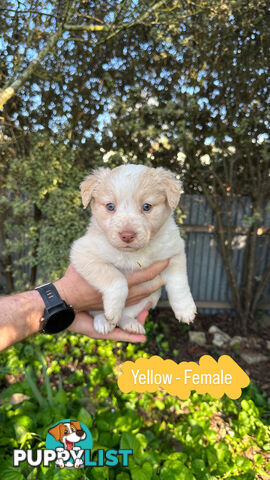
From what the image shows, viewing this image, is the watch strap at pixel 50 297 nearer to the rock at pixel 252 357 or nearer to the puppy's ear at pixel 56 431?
the puppy's ear at pixel 56 431

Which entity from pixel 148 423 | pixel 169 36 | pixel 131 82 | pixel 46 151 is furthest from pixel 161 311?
pixel 169 36

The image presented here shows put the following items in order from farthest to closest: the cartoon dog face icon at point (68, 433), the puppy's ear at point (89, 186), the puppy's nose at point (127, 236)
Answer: the cartoon dog face icon at point (68, 433)
the puppy's ear at point (89, 186)
the puppy's nose at point (127, 236)

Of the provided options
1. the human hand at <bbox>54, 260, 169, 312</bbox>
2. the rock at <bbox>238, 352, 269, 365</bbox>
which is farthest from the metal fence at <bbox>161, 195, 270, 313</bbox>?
the human hand at <bbox>54, 260, 169, 312</bbox>

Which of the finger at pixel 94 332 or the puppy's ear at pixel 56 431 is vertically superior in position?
the finger at pixel 94 332

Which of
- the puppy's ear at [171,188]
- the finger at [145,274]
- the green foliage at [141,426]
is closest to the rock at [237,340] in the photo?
the green foliage at [141,426]

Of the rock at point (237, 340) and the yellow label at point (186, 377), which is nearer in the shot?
the yellow label at point (186, 377)

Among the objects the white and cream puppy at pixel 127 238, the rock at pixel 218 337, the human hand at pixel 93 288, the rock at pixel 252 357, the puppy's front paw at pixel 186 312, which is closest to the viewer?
the white and cream puppy at pixel 127 238

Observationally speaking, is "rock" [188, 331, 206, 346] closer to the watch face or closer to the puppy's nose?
the watch face

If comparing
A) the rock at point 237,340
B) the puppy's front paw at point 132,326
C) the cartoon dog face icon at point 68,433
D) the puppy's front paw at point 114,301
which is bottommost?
the rock at point 237,340
